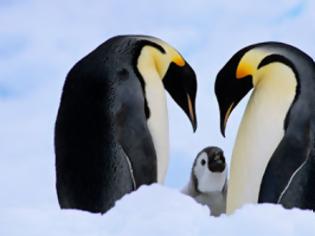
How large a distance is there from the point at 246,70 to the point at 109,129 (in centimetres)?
103

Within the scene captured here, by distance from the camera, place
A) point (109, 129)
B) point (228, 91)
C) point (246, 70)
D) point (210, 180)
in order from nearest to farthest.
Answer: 1. point (109, 129)
2. point (246, 70)
3. point (228, 91)
4. point (210, 180)

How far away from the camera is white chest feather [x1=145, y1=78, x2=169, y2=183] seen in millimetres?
4852

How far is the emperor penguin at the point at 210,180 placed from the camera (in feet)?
22.2

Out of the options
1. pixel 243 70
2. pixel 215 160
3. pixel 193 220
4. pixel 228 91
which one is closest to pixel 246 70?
pixel 243 70

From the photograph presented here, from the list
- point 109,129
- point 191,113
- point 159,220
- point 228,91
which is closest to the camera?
point 159,220

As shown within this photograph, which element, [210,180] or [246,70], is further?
[210,180]

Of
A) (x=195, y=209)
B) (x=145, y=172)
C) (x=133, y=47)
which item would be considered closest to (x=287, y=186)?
(x=145, y=172)

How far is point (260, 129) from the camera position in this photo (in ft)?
16.1

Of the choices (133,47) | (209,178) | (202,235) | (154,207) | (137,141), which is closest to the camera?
(202,235)

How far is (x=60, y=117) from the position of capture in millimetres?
4863

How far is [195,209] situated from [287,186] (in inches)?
67.7

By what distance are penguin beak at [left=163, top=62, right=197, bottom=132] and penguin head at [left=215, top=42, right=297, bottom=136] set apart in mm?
170

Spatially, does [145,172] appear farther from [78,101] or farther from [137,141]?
[78,101]

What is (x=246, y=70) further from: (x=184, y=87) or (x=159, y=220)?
(x=159, y=220)
